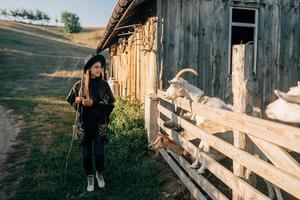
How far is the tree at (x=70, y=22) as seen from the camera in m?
93.9

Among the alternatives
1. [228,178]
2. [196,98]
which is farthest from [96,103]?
[228,178]

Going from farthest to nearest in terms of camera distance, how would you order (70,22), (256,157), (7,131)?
(70,22)
(7,131)
(256,157)

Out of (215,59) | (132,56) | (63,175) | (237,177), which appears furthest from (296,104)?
(132,56)

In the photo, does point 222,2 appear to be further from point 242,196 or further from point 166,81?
point 242,196

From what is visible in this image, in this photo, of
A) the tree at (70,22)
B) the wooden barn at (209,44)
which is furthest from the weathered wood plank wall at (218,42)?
the tree at (70,22)

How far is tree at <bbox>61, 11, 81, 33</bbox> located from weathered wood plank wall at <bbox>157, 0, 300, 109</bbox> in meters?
89.0

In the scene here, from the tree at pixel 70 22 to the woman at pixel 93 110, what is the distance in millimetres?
91476

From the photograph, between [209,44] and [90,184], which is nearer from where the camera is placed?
[90,184]

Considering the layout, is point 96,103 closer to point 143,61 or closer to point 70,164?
point 70,164

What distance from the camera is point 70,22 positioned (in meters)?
96.2

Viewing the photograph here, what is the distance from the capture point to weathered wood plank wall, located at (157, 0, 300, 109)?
27.1 ft

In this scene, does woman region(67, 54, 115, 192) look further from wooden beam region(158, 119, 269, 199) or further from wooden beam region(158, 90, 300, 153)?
wooden beam region(158, 90, 300, 153)

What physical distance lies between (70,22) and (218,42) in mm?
93321

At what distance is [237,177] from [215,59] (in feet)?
18.2
